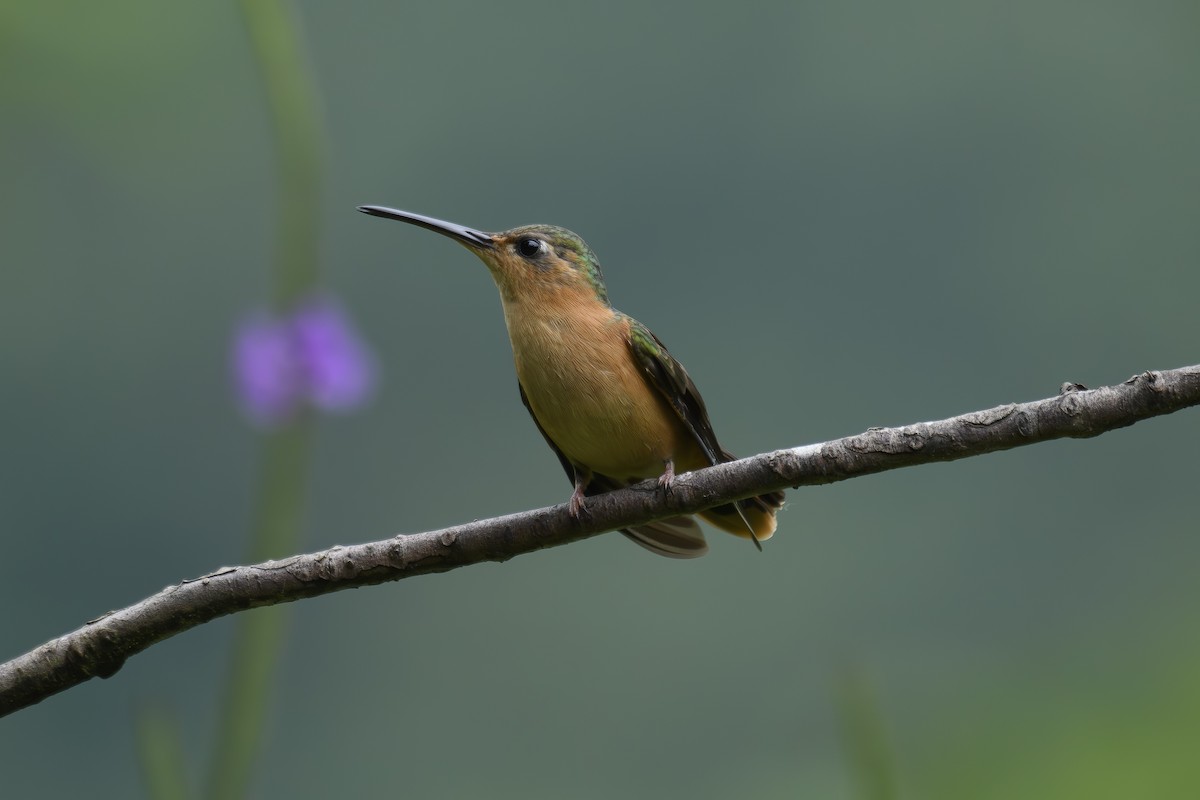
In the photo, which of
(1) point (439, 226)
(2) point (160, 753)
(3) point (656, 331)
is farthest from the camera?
(3) point (656, 331)

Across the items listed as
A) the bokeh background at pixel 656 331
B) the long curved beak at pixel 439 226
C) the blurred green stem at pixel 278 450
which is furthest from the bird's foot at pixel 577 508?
the bokeh background at pixel 656 331

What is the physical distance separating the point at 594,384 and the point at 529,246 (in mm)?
347

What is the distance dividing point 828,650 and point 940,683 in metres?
1.15

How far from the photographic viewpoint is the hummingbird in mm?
2035

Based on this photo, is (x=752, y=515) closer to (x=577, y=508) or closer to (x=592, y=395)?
(x=592, y=395)

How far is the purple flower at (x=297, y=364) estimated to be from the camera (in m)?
2.87

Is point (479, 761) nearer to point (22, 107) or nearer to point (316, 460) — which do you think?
point (316, 460)

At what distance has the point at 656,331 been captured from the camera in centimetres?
1072

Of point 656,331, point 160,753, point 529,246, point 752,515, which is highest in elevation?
point 656,331

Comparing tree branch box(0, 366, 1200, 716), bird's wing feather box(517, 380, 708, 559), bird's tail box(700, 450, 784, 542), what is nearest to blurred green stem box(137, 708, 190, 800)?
tree branch box(0, 366, 1200, 716)

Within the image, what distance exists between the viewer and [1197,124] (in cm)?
1117

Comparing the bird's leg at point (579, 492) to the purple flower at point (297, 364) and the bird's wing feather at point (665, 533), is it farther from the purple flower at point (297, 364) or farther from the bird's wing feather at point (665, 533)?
the purple flower at point (297, 364)

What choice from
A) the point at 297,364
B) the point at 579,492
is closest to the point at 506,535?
the point at 579,492

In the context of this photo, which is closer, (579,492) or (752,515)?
(579,492)
